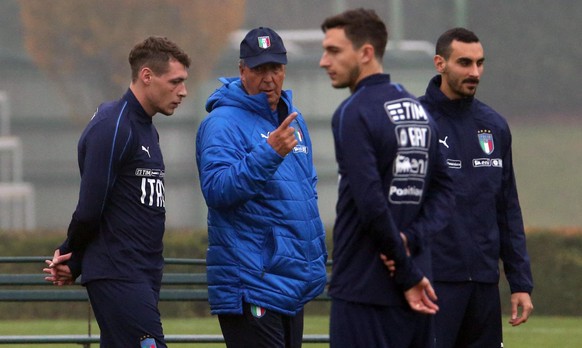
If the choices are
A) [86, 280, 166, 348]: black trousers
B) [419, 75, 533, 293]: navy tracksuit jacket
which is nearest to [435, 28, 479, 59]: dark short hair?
[419, 75, 533, 293]: navy tracksuit jacket

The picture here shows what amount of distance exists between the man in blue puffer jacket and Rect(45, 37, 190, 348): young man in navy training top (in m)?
0.28

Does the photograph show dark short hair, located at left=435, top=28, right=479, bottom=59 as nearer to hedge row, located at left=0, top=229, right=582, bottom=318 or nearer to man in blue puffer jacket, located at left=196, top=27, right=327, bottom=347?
man in blue puffer jacket, located at left=196, top=27, right=327, bottom=347

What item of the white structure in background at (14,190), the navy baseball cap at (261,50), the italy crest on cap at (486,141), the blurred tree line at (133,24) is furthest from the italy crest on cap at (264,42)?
the white structure in background at (14,190)

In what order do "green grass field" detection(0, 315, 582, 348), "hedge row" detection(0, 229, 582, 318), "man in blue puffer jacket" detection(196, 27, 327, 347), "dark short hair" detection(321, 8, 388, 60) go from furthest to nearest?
"hedge row" detection(0, 229, 582, 318) → "green grass field" detection(0, 315, 582, 348) → "man in blue puffer jacket" detection(196, 27, 327, 347) → "dark short hair" detection(321, 8, 388, 60)

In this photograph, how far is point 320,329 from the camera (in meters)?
13.3

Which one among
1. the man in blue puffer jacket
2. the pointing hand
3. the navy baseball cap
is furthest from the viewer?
the navy baseball cap

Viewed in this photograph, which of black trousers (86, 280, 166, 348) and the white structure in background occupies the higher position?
black trousers (86, 280, 166, 348)

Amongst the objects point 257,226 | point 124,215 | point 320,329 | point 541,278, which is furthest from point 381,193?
point 541,278

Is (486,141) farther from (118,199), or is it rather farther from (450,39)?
(118,199)

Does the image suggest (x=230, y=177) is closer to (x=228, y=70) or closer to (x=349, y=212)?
(x=349, y=212)

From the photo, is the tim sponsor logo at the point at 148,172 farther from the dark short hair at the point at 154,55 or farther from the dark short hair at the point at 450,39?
the dark short hair at the point at 450,39

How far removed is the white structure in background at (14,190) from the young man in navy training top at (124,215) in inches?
790

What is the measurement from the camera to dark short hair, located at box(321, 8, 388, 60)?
524 centimetres

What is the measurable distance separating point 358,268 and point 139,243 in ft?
4.70
